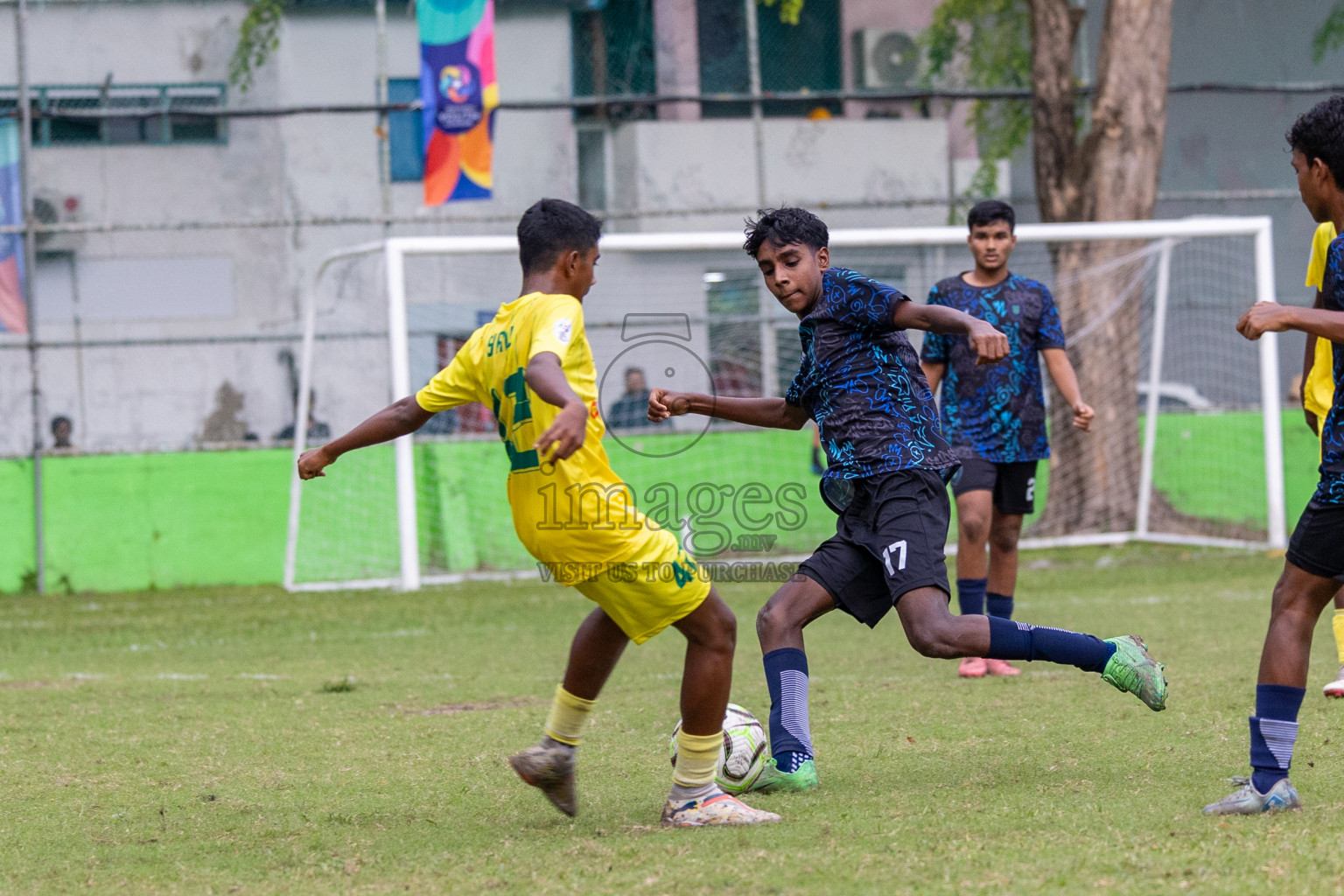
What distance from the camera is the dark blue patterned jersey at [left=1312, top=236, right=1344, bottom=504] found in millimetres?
3697

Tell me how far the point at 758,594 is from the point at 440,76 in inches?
227

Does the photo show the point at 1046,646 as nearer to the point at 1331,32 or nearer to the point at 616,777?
the point at 616,777

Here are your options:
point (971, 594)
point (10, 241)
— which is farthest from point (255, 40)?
point (971, 594)

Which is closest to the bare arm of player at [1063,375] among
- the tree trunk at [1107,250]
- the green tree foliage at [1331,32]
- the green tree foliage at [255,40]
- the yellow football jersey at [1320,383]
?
the yellow football jersey at [1320,383]

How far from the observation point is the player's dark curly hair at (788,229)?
4.50 meters

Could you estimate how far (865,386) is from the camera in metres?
4.56

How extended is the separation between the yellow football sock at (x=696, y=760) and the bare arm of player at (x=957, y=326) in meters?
1.25

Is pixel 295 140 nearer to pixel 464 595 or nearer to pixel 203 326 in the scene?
pixel 203 326

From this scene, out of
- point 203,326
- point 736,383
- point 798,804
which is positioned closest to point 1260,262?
point 736,383

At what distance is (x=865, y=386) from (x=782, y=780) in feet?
3.96

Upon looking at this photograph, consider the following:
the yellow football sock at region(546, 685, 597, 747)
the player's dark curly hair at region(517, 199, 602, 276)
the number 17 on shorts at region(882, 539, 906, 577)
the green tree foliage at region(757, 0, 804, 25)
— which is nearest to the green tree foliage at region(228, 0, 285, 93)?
the green tree foliage at region(757, 0, 804, 25)

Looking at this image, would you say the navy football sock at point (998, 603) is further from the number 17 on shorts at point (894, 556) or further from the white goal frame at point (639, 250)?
the white goal frame at point (639, 250)

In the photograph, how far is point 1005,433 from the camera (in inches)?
263

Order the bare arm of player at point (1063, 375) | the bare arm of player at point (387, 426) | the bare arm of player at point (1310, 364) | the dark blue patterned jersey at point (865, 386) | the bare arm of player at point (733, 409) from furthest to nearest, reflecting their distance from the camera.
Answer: the bare arm of player at point (1063, 375) < the bare arm of player at point (1310, 364) < the bare arm of player at point (733, 409) < the dark blue patterned jersey at point (865, 386) < the bare arm of player at point (387, 426)
